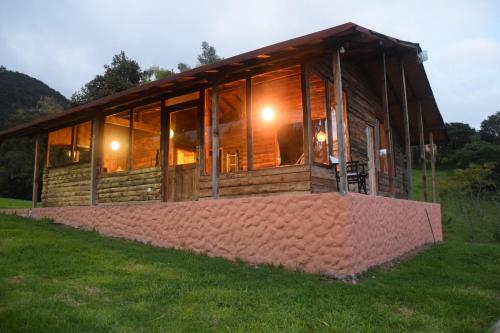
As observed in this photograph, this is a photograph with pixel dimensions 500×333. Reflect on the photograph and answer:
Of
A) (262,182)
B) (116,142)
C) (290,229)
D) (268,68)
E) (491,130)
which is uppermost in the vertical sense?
(491,130)

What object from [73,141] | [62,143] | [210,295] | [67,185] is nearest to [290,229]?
[210,295]

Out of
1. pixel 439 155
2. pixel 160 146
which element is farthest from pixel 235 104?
pixel 439 155

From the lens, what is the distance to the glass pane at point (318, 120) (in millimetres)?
9156

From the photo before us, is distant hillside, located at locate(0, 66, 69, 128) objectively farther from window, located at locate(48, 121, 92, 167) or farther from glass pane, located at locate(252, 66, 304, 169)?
glass pane, located at locate(252, 66, 304, 169)

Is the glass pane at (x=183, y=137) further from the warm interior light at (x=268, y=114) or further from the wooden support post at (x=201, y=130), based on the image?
the warm interior light at (x=268, y=114)

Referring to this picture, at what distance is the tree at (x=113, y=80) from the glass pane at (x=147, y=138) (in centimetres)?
2071

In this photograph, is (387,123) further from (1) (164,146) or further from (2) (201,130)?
(1) (164,146)

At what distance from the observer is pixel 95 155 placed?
11984 millimetres

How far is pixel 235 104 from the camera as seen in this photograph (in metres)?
10.1

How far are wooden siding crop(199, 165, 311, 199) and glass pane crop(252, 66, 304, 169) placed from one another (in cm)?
119

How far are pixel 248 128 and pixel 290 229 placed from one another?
8.42 feet

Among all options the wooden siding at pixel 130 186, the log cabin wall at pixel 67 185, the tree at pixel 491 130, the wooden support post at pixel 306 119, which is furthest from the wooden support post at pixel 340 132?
the tree at pixel 491 130

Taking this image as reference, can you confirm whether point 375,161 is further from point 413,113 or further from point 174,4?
point 174,4

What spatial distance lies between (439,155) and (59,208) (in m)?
37.6
